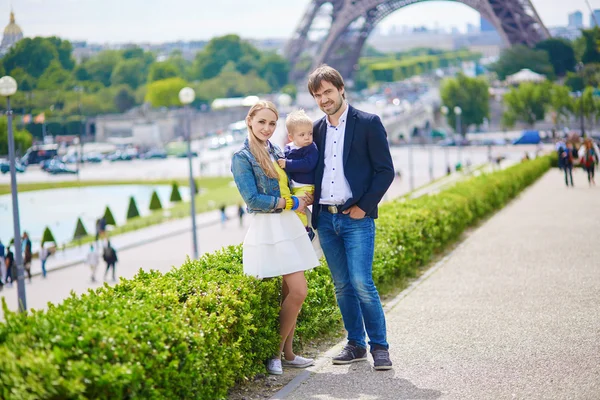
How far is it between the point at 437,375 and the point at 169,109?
76672 millimetres

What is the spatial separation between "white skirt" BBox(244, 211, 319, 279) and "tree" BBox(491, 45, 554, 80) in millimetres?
60421

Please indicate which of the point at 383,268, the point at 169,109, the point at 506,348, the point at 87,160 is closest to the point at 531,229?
the point at 383,268

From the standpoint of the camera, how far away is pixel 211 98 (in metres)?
86.5

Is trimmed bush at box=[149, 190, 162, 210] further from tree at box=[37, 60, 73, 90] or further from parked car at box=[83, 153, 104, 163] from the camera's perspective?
parked car at box=[83, 153, 104, 163]

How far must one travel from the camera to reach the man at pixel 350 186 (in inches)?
186

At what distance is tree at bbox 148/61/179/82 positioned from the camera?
84.1 metres

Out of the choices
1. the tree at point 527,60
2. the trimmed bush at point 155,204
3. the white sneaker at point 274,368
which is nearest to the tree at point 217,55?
the tree at point 527,60

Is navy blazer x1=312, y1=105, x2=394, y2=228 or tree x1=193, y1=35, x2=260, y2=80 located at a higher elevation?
tree x1=193, y1=35, x2=260, y2=80

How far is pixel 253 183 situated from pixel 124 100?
228 feet

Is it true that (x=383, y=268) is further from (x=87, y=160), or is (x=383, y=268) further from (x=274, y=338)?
(x=87, y=160)

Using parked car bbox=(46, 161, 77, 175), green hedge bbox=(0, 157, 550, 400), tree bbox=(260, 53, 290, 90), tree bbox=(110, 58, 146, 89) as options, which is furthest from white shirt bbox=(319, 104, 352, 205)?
tree bbox=(260, 53, 290, 90)

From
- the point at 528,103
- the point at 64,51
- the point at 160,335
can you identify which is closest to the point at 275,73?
the point at 528,103

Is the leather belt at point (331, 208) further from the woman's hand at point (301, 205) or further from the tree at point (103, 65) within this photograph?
the tree at point (103, 65)

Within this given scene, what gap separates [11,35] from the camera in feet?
75.6
